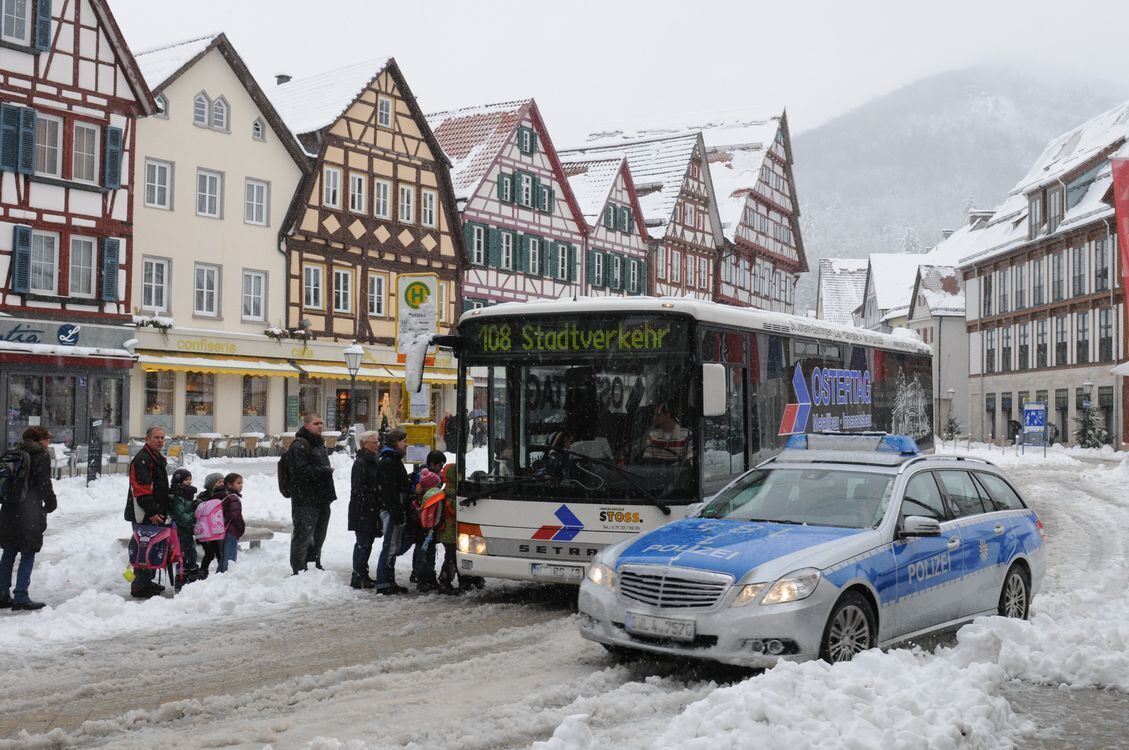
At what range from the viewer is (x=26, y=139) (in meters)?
29.6

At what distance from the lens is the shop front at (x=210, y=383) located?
34031mm

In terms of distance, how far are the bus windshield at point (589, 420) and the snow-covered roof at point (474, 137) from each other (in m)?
32.8

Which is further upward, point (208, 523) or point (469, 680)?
point (208, 523)

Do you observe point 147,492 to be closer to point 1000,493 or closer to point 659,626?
point 659,626

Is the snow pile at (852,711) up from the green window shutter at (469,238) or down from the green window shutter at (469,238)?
down

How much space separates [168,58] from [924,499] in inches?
1257

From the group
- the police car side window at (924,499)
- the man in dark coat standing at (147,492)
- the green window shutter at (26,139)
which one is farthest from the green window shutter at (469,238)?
the police car side window at (924,499)

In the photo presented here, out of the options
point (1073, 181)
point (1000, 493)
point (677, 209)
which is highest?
point (1073, 181)

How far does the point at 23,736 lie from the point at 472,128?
4226cm

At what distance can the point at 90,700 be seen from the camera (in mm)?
7875

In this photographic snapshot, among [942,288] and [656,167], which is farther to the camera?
[942,288]

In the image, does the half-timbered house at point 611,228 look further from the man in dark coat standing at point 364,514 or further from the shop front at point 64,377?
the man in dark coat standing at point 364,514

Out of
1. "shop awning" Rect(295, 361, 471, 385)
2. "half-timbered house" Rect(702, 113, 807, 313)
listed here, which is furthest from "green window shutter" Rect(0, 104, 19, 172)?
"half-timbered house" Rect(702, 113, 807, 313)

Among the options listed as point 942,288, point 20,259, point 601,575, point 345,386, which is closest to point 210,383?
point 345,386
